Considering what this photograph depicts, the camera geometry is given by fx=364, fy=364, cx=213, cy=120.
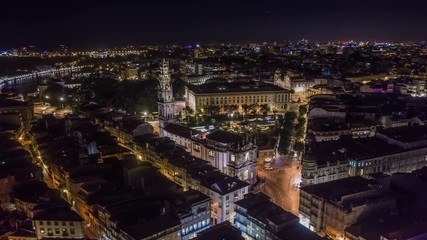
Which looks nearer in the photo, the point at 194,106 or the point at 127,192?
the point at 127,192

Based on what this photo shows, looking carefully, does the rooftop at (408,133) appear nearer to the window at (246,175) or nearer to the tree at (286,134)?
the tree at (286,134)

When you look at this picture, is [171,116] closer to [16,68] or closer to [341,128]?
[341,128]

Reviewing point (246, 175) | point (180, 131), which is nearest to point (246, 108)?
point (180, 131)

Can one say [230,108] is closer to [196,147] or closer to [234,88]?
[234,88]

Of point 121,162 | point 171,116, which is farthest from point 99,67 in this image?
point 121,162

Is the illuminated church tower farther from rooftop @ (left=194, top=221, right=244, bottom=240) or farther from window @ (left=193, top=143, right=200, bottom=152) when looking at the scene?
rooftop @ (left=194, top=221, right=244, bottom=240)

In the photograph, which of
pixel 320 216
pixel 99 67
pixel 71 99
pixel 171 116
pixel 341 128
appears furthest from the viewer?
pixel 99 67
